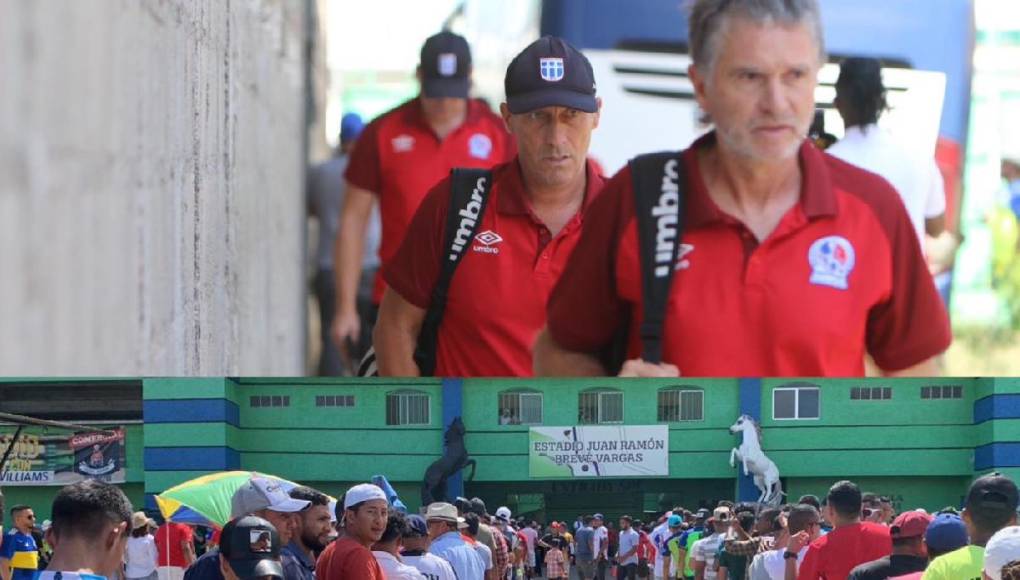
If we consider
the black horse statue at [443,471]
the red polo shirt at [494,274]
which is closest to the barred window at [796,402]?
the red polo shirt at [494,274]

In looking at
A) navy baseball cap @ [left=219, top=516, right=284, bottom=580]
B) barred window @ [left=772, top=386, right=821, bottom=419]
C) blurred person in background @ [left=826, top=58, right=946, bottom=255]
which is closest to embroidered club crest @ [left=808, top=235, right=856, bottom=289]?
blurred person in background @ [left=826, top=58, right=946, bottom=255]

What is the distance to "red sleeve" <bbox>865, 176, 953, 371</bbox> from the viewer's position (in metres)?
4.29

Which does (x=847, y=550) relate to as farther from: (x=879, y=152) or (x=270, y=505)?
(x=270, y=505)

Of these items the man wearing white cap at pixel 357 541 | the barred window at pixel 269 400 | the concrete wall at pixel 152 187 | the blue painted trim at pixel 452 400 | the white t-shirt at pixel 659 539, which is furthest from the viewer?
the white t-shirt at pixel 659 539

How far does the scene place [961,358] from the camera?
15.0 feet

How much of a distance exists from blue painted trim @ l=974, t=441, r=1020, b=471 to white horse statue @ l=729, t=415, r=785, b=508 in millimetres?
540

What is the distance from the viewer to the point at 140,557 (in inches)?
221

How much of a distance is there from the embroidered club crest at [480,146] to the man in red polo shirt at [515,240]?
0.22 ft

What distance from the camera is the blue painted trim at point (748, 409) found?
4.45 meters

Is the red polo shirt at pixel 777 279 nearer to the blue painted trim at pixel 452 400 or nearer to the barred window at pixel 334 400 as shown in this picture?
the blue painted trim at pixel 452 400

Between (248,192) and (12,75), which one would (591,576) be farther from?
(12,75)

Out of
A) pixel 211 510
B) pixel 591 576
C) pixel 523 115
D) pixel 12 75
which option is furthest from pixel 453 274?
pixel 12 75

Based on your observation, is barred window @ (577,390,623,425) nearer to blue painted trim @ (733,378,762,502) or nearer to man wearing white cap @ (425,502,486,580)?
blue painted trim @ (733,378,762,502)

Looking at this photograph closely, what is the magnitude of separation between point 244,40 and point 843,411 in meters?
1.73
